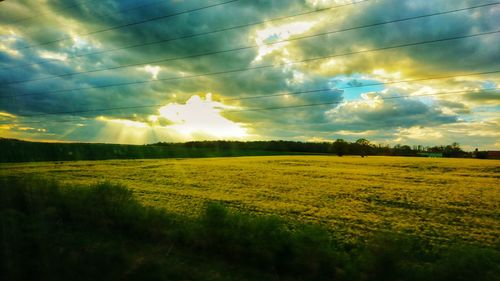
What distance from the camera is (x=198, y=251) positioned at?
7832 millimetres

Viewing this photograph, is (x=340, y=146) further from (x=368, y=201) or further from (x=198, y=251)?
(x=198, y=251)

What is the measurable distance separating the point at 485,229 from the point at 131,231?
13.8m

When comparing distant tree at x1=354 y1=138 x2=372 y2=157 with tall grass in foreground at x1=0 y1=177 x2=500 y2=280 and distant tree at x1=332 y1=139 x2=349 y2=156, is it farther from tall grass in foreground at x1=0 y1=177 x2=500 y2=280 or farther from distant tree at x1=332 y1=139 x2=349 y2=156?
tall grass in foreground at x1=0 y1=177 x2=500 y2=280

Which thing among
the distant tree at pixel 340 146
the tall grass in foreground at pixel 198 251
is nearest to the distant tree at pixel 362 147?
the distant tree at pixel 340 146

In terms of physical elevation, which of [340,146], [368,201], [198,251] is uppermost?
[340,146]

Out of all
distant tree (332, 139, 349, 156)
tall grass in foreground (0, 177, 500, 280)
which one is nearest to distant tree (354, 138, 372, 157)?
distant tree (332, 139, 349, 156)

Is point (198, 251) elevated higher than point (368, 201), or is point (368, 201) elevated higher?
point (198, 251)

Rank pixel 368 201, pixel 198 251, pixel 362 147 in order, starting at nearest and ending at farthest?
pixel 198 251 < pixel 368 201 < pixel 362 147

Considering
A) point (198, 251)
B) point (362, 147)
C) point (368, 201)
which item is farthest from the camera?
point (362, 147)

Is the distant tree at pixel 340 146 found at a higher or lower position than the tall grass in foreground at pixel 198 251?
higher

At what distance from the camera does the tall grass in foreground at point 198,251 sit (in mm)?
5836

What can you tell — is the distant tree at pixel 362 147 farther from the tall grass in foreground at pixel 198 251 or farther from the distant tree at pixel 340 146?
the tall grass in foreground at pixel 198 251

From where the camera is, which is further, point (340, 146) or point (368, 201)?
point (340, 146)

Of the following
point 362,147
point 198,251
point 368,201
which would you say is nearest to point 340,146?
point 362,147
